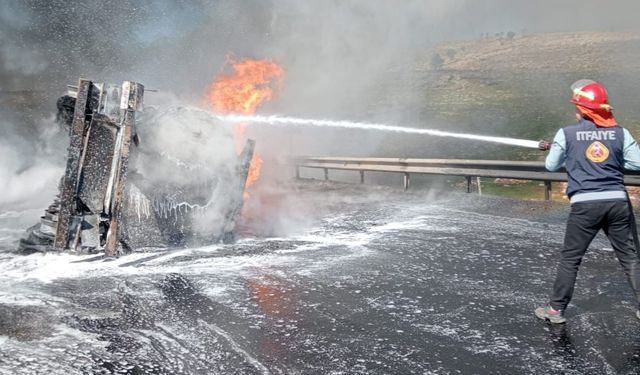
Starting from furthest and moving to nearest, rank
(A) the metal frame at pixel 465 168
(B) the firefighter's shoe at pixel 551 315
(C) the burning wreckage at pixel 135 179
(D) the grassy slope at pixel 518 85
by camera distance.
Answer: (D) the grassy slope at pixel 518 85
(A) the metal frame at pixel 465 168
(C) the burning wreckage at pixel 135 179
(B) the firefighter's shoe at pixel 551 315

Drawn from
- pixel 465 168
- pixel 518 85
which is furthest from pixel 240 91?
pixel 518 85

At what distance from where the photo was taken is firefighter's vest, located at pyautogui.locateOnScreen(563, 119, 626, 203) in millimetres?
3738

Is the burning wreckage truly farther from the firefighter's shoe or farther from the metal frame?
the metal frame

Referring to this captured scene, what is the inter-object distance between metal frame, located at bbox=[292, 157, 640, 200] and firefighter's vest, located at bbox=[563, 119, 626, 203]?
5.06 meters

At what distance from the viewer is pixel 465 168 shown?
10953 mm

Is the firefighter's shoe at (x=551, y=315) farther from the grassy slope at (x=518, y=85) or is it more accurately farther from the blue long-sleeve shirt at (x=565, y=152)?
the grassy slope at (x=518, y=85)

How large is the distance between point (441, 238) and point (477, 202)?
3.54 m

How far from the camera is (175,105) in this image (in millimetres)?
7027

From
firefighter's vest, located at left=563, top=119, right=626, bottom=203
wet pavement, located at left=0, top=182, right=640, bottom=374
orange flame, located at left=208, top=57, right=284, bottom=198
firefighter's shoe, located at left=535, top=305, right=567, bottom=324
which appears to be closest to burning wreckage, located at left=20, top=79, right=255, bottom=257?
wet pavement, located at left=0, top=182, right=640, bottom=374

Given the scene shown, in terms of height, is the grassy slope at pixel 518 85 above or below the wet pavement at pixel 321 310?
above

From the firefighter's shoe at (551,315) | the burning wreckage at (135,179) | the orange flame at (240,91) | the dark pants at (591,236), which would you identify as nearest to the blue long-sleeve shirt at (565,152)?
the dark pants at (591,236)

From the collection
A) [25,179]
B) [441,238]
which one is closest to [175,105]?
[441,238]

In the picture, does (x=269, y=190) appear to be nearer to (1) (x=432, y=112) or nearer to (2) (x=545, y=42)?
(1) (x=432, y=112)

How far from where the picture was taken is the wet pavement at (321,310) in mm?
3068
